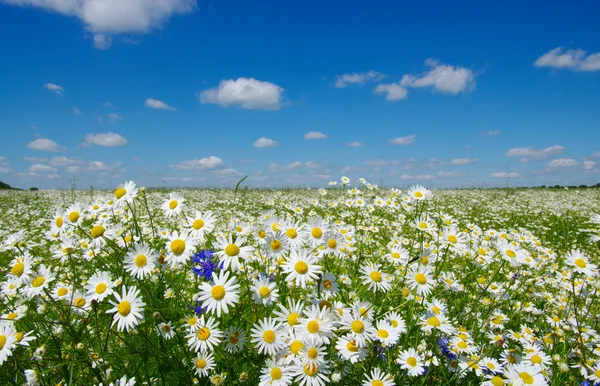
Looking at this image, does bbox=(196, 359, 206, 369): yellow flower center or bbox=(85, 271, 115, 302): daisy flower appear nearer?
bbox=(85, 271, 115, 302): daisy flower

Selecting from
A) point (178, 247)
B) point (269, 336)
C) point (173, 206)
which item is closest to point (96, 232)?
point (173, 206)

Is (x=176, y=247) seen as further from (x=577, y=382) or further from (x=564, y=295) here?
(x=564, y=295)

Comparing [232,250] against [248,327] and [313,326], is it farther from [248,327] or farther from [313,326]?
[248,327]

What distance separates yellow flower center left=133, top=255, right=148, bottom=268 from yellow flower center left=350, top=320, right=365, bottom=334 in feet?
4.18

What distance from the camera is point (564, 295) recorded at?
165 inches

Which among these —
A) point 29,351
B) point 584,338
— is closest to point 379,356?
point 584,338

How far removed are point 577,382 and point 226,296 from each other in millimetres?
2734

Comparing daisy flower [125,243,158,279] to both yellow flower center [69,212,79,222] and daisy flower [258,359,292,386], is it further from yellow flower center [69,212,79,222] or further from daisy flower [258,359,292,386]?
daisy flower [258,359,292,386]

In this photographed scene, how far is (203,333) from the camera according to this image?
1.93 metres

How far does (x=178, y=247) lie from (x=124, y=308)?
0.44 meters

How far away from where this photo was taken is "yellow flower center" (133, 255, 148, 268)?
6.37 ft

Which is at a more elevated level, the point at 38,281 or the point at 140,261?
the point at 140,261

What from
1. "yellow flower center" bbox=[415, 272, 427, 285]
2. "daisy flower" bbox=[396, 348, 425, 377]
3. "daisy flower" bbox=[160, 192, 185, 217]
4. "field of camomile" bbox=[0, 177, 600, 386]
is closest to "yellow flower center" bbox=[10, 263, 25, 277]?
"field of camomile" bbox=[0, 177, 600, 386]

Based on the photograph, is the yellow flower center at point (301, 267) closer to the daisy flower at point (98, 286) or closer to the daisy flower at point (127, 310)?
the daisy flower at point (127, 310)
